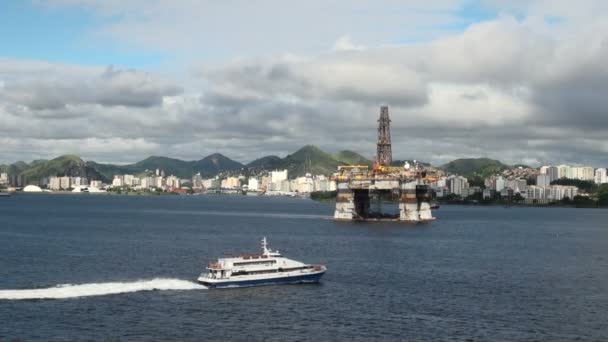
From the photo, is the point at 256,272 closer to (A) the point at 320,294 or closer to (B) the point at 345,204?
(A) the point at 320,294

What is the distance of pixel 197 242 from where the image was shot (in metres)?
119

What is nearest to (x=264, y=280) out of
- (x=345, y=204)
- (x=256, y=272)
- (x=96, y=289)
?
(x=256, y=272)

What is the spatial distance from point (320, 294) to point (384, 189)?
3434 inches

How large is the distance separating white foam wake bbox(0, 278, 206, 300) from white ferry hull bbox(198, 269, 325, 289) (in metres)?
0.93

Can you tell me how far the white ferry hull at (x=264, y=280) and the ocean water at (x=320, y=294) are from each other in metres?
1.12

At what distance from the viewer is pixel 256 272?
72.8 metres

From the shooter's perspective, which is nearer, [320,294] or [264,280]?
[320,294]

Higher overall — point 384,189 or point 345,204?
point 384,189

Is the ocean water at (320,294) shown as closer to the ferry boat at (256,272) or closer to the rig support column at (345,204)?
the ferry boat at (256,272)

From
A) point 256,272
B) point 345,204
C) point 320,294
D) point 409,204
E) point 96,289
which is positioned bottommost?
point 320,294

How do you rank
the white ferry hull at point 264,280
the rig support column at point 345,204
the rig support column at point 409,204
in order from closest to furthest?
the white ferry hull at point 264,280
the rig support column at point 409,204
the rig support column at point 345,204

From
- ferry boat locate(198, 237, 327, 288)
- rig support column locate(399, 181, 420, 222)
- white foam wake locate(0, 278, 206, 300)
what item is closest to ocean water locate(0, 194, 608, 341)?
white foam wake locate(0, 278, 206, 300)

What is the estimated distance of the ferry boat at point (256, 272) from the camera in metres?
70.6

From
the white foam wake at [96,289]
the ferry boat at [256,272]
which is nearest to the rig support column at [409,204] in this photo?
the ferry boat at [256,272]
